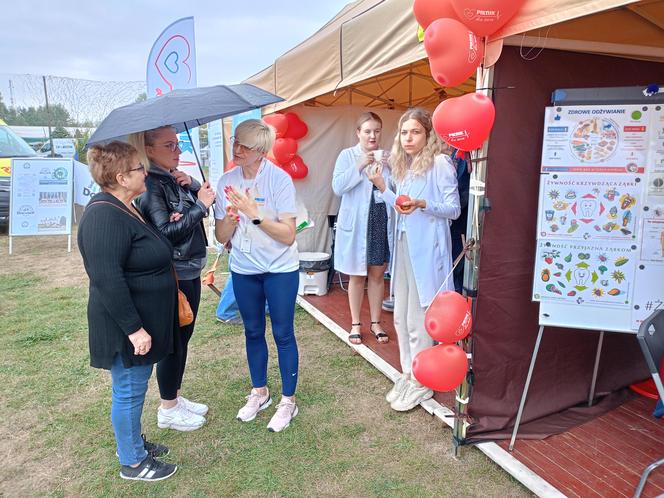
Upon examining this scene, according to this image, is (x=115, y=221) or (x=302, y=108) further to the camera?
(x=302, y=108)

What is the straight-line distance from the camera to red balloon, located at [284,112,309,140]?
16.0 feet

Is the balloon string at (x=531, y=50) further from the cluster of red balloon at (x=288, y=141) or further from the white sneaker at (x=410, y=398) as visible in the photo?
the cluster of red balloon at (x=288, y=141)

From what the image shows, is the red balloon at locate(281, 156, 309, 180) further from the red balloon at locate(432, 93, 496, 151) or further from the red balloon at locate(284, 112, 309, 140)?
the red balloon at locate(432, 93, 496, 151)

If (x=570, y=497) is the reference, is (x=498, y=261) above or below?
above

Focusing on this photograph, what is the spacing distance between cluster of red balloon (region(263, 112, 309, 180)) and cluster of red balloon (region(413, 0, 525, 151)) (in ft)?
9.42

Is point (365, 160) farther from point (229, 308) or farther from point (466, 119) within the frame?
point (229, 308)

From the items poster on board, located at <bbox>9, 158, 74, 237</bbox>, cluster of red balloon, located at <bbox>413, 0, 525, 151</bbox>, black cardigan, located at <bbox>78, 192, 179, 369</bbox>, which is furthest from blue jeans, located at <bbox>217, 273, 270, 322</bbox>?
poster on board, located at <bbox>9, 158, 74, 237</bbox>

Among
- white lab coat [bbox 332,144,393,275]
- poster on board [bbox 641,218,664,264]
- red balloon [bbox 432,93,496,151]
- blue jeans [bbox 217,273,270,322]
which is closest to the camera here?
red balloon [bbox 432,93,496,151]

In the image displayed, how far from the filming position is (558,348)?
8.37 feet

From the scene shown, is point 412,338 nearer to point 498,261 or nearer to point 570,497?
point 498,261

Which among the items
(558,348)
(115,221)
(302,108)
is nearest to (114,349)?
(115,221)

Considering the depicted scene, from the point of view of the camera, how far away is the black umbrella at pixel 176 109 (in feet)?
5.96

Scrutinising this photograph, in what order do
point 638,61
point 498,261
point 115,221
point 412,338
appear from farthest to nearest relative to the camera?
point 412,338 < point 638,61 < point 498,261 < point 115,221

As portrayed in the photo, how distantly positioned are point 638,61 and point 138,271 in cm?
264
